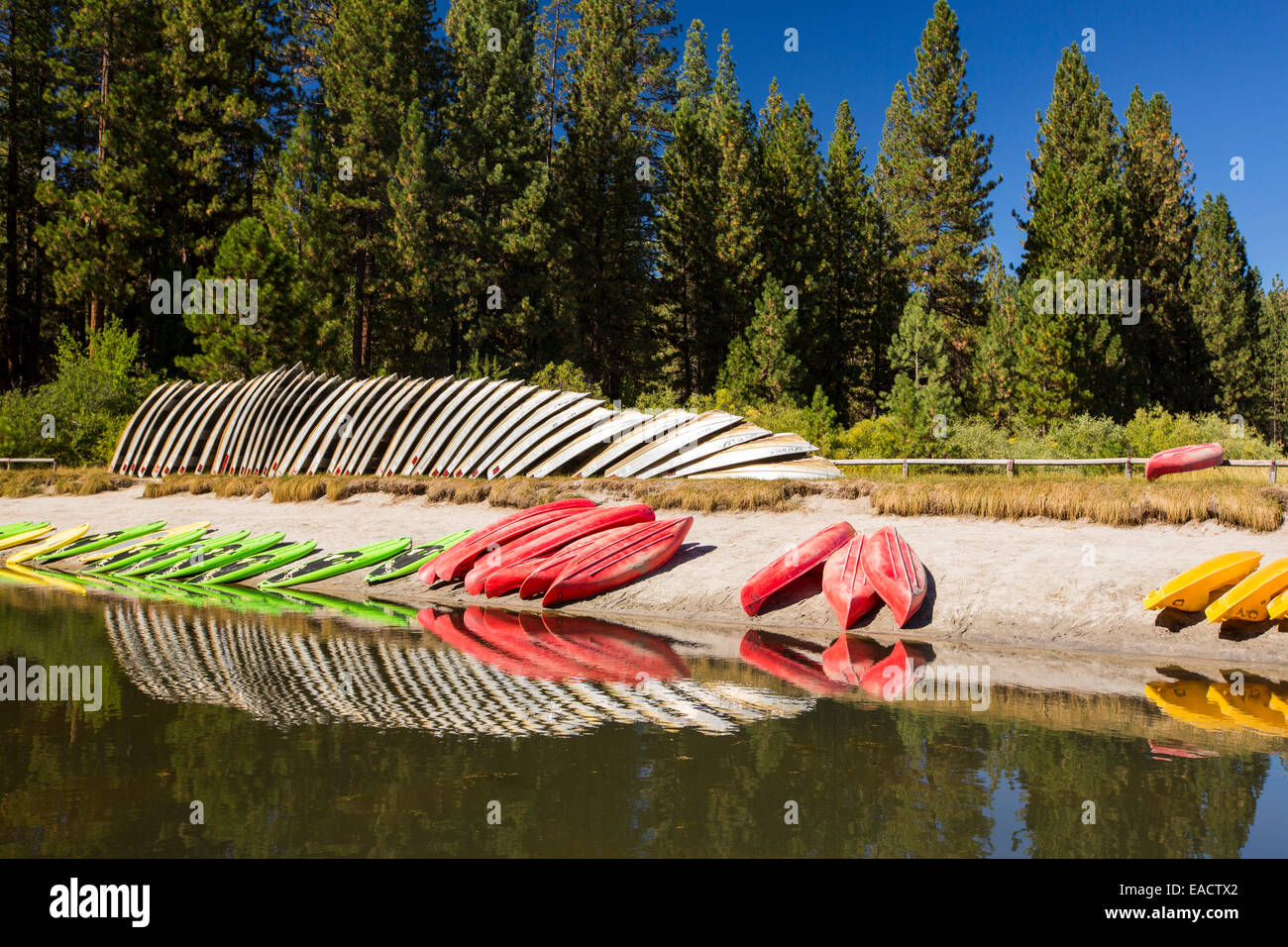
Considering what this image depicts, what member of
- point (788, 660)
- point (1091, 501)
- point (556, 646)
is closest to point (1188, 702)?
point (788, 660)

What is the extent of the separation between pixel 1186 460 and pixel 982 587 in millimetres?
5823

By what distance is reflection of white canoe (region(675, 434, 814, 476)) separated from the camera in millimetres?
17375

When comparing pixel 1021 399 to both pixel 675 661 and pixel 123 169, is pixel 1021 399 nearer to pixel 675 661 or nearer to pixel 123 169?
pixel 675 661

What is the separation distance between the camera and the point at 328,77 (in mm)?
36812

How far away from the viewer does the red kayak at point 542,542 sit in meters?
13.0

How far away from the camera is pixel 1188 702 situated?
770cm

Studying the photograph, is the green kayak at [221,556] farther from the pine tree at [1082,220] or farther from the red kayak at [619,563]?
the pine tree at [1082,220]

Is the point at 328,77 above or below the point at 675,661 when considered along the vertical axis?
above

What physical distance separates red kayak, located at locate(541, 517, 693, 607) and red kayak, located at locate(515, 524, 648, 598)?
0.36ft

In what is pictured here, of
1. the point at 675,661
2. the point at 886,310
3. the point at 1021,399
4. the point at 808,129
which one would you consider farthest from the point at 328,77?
the point at 675,661

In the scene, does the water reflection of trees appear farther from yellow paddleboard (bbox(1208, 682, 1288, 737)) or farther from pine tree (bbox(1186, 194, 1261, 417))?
pine tree (bbox(1186, 194, 1261, 417))

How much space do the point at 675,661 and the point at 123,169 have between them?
109ft

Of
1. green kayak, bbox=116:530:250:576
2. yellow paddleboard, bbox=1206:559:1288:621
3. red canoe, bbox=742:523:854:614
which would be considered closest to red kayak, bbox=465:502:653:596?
red canoe, bbox=742:523:854:614
